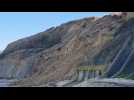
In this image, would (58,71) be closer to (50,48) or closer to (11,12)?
(50,48)

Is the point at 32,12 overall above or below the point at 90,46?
above

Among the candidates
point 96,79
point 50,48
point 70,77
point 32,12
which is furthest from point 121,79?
point 32,12

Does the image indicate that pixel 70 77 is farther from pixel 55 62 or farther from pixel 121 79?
pixel 121 79
